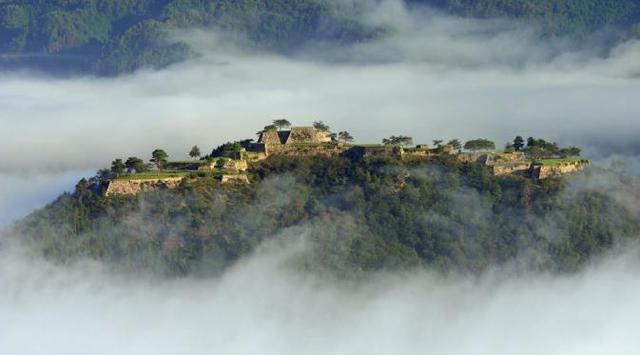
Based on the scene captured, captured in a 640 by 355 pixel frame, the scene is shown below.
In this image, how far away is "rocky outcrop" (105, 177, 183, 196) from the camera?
89.0 m

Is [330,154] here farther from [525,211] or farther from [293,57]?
[293,57]

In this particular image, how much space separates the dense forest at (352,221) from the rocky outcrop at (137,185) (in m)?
0.49

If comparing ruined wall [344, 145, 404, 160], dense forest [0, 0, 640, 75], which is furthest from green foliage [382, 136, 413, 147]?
dense forest [0, 0, 640, 75]

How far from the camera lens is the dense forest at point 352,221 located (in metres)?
86.9

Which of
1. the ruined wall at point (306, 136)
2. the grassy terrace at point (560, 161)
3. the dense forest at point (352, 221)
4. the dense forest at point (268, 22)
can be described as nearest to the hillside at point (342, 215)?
the dense forest at point (352, 221)

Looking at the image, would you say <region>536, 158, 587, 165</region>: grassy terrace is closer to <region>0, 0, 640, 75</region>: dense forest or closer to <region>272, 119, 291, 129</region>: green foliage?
<region>272, 119, 291, 129</region>: green foliage

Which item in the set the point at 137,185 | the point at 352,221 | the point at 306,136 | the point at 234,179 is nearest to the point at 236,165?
the point at 234,179

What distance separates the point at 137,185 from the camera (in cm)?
8944

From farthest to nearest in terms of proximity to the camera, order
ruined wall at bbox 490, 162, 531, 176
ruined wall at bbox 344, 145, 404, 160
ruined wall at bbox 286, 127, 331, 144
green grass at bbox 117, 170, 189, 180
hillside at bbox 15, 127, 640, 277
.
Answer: ruined wall at bbox 286, 127, 331, 144 < ruined wall at bbox 344, 145, 404, 160 < ruined wall at bbox 490, 162, 531, 176 < green grass at bbox 117, 170, 189, 180 < hillside at bbox 15, 127, 640, 277

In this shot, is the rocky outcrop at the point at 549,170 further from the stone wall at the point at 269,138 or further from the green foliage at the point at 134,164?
the green foliage at the point at 134,164

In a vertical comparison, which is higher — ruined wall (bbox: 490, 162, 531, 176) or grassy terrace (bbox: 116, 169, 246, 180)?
grassy terrace (bbox: 116, 169, 246, 180)

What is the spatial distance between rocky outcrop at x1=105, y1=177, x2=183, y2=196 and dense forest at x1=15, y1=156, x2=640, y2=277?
19.3 inches

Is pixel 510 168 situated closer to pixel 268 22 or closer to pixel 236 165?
pixel 236 165

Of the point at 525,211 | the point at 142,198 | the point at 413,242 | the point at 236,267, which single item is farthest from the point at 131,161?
the point at 525,211
